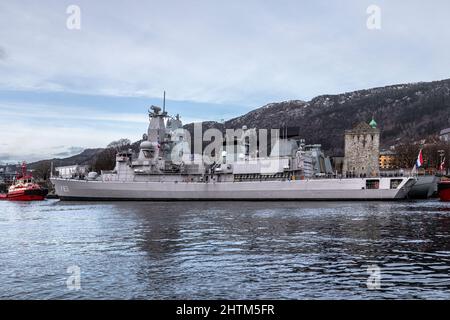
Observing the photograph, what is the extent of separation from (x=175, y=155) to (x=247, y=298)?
55.9 meters

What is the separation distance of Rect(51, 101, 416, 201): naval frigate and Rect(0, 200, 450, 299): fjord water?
2890cm

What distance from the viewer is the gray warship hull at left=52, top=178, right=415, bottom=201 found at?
5412 cm

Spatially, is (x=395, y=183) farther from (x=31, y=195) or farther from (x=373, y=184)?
(x=31, y=195)

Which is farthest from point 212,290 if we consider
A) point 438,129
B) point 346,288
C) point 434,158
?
point 438,129

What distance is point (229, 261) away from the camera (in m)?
15.2

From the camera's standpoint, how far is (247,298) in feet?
35.1

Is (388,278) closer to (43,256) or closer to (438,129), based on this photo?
(43,256)

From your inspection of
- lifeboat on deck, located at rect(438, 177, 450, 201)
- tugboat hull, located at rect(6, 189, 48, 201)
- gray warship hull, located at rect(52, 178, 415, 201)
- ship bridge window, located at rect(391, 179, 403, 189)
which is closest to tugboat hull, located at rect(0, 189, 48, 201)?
tugboat hull, located at rect(6, 189, 48, 201)

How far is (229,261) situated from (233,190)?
43.0 metres

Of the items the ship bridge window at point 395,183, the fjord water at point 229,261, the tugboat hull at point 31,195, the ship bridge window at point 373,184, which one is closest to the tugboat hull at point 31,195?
the tugboat hull at point 31,195

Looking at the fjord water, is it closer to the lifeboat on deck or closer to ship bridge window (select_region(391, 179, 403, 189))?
ship bridge window (select_region(391, 179, 403, 189))

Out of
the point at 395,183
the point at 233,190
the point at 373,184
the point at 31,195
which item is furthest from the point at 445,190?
the point at 31,195

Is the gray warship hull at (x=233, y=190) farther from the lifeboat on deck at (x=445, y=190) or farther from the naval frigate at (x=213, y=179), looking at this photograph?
the lifeboat on deck at (x=445, y=190)

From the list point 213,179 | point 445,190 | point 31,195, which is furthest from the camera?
point 31,195
